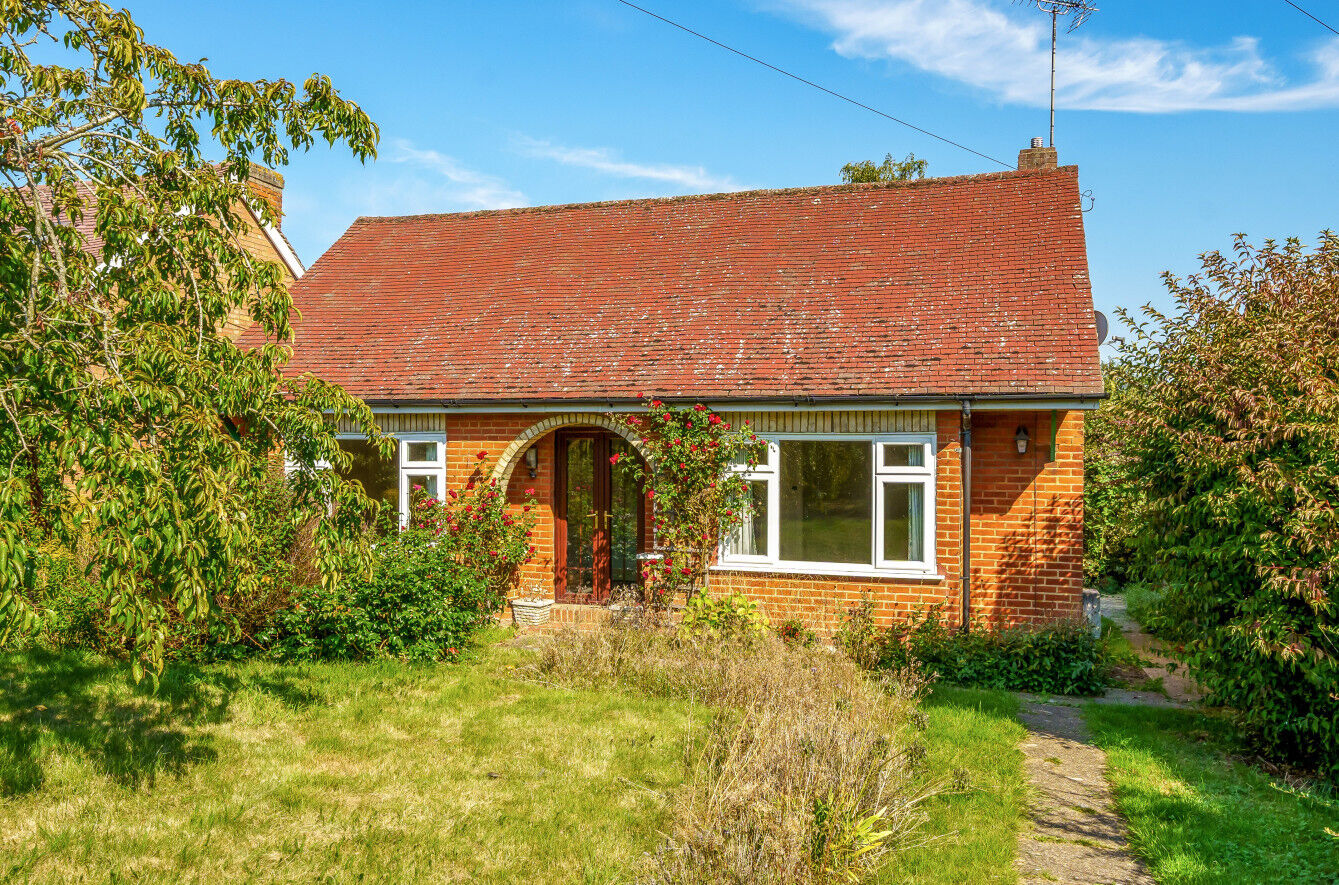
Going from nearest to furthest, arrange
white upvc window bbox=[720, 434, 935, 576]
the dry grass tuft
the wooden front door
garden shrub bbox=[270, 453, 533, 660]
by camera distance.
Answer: the dry grass tuft → garden shrub bbox=[270, 453, 533, 660] → white upvc window bbox=[720, 434, 935, 576] → the wooden front door

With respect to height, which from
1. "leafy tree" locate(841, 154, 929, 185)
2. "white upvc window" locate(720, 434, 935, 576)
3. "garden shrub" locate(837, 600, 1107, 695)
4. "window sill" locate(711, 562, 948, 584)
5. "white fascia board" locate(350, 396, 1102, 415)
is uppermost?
"leafy tree" locate(841, 154, 929, 185)

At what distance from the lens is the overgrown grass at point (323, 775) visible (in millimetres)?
4836

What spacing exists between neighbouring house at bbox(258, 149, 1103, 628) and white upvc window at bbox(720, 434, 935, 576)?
0.03 metres

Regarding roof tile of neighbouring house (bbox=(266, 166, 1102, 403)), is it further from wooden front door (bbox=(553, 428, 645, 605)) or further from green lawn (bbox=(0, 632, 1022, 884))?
green lawn (bbox=(0, 632, 1022, 884))

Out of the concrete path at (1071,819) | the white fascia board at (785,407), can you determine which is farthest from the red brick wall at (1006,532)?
the concrete path at (1071,819)

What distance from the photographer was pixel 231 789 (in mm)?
5734

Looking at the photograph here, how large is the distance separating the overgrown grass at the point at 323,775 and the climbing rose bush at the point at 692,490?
2503 mm

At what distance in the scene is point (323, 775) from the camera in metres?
6.04

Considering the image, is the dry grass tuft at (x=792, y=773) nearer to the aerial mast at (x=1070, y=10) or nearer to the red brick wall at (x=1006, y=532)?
the red brick wall at (x=1006, y=532)

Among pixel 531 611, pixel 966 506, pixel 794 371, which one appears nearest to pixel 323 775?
pixel 531 611

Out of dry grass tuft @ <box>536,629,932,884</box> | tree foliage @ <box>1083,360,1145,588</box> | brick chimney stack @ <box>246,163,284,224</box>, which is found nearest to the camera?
dry grass tuft @ <box>536,629,932,884</box>

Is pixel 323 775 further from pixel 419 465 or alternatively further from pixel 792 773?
pixel 419 465

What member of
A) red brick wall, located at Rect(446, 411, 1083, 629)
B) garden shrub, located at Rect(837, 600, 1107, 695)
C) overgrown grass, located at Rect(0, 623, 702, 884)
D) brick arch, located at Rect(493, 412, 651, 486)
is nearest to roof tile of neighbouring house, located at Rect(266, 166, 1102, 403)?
brick arch, located at Rect(493, 412, 651, 486)

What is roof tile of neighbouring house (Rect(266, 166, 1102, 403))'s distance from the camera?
10188mm
